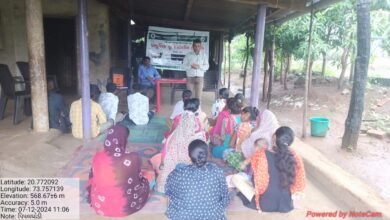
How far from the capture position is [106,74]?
7871 millimetres

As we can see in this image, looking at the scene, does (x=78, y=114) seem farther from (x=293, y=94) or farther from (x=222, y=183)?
(x=293, y=94)

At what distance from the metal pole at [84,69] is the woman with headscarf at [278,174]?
281 centimetres

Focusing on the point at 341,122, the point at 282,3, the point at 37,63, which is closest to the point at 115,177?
the point at 37,63

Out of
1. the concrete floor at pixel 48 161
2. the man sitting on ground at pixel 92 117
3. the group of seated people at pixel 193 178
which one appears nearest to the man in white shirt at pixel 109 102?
the man sitting on ground at pixel 92 117

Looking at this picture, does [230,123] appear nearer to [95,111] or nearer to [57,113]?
[95,111]

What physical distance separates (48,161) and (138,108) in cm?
209

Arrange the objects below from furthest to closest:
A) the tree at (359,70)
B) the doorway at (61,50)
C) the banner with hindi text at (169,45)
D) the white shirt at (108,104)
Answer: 1. the doorway at (61,50)
2. the banner with hindi text at (169,45)
3. the white shirt at (108,104)
4. the tree at (359,70)

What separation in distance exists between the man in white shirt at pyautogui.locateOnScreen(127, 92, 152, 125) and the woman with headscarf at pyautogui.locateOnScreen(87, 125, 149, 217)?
3.11 metres

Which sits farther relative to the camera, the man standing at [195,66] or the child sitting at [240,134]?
the man standing at [195,66]

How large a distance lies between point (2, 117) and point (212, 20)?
5.95 m

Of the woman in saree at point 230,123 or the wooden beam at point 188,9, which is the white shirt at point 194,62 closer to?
the wooden beam at point 188,9

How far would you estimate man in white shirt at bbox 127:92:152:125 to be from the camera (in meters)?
5.83

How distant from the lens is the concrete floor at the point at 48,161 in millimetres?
3133

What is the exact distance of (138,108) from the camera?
5891mm
